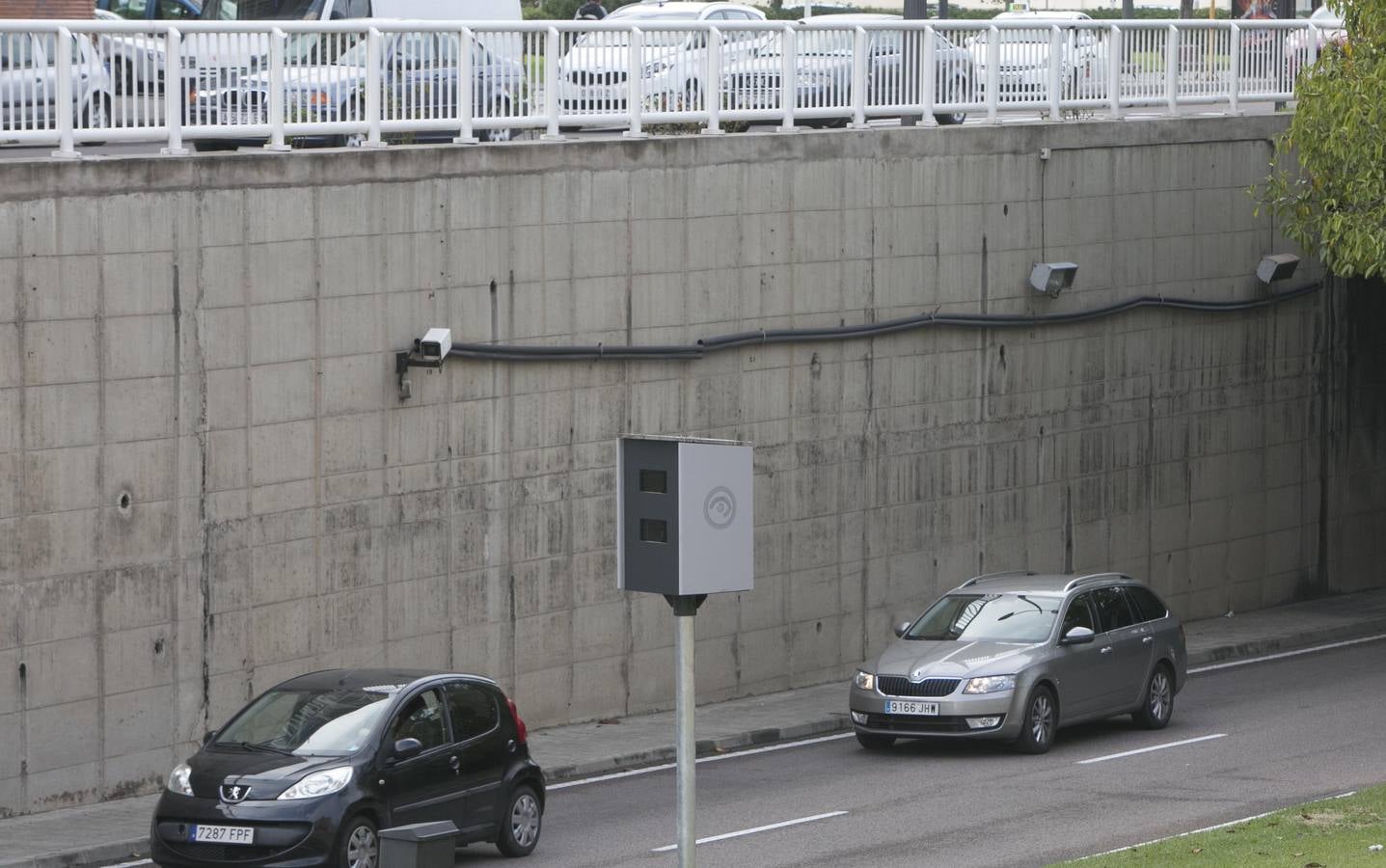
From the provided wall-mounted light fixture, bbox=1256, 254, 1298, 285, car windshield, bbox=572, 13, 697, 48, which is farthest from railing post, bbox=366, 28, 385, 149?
wall-mounted light fixture, bbox=1256, 254, 1298, 285

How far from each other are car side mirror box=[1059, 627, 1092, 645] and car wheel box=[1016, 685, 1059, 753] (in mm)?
486

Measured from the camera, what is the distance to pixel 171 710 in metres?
17.1

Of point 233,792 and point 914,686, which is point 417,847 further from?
point 914,686

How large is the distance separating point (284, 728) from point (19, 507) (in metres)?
3.47

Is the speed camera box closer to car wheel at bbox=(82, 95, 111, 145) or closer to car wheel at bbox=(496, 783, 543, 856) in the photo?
car wheel at bbox=(496, 783, 543, 856)

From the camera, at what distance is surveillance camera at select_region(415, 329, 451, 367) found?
18781 millimetres

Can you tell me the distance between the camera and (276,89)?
58.2 feet

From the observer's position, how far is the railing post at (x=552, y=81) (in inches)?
790

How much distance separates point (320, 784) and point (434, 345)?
21.0ft

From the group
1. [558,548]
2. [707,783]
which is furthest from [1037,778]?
[558,548]

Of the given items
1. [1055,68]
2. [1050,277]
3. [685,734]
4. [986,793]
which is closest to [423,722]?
[986,793]

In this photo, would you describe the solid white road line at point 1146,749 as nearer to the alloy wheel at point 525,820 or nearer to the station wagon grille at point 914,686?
the station wagon grille at point 914,686

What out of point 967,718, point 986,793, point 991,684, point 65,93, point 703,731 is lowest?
point 703,731

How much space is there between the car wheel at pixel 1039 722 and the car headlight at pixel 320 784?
743 centimetres
